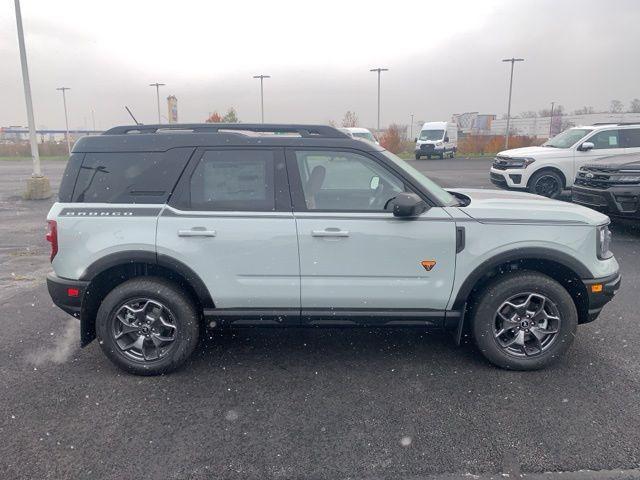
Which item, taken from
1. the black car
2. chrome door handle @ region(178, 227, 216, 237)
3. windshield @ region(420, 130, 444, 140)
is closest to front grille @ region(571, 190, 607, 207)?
the black car

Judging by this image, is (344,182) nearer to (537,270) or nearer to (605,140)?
(537,270)

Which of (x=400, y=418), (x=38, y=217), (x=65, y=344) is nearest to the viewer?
(x=400, y=418)

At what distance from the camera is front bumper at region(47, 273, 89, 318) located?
3691mm

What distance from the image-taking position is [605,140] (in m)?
12.0

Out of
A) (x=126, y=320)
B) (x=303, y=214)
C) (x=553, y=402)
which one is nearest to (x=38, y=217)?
(x=126, y=320)

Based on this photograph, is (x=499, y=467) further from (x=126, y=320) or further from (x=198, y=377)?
(x=126, y=320)

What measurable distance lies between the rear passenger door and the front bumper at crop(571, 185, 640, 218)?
649 centimetres

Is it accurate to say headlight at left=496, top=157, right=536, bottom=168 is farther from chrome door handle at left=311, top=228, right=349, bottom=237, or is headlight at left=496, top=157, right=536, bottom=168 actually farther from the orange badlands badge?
chrome door handle at left=311, top=228, right=349, bottom=237

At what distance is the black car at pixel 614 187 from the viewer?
7773mm

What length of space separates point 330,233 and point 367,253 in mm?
309

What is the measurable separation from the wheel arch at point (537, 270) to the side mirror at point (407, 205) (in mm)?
631

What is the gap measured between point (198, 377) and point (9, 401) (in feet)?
4.18

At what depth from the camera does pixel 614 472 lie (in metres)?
2.62

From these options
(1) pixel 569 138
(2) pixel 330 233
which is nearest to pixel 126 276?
(2) pixel 330 233
